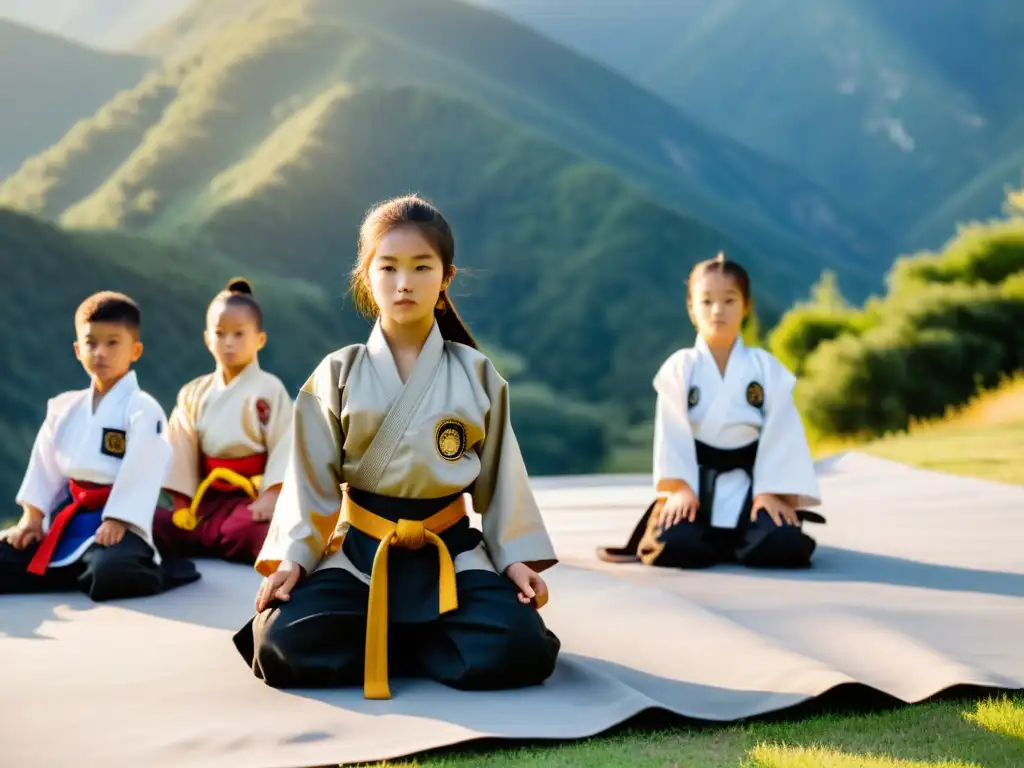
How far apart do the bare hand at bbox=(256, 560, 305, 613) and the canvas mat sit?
21 centimetres

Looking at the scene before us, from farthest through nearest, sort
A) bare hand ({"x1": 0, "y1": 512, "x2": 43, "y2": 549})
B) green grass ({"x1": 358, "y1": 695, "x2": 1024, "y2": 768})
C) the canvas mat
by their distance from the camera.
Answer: bare hand ({"x1": 0, "y1": 512, "x2": 43, "y2": 549})
the canvas mat
green grass ({"x1": 358, "y1": 695, "x2": 1024, "y2": 768})

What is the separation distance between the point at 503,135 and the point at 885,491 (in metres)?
24.6

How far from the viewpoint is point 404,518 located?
2727mm

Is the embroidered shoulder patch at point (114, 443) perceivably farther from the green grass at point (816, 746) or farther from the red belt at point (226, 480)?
the green grass at point (816, 746)

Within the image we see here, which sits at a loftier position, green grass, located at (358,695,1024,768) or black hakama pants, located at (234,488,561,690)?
black hakama pants, located at (234,488,561,690)

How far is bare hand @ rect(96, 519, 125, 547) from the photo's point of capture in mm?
3762

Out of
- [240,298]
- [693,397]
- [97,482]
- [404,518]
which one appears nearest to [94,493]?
[97,482]

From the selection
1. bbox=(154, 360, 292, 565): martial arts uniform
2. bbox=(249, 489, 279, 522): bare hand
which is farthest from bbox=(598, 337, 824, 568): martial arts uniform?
bbox=(154, 360, 292, 565): martial arts uniform

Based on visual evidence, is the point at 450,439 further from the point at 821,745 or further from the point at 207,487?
the point at 207,487

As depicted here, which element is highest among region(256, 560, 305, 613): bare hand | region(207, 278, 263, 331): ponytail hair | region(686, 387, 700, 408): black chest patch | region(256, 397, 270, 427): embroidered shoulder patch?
region(207, 278, 263, 331): ponytail hair

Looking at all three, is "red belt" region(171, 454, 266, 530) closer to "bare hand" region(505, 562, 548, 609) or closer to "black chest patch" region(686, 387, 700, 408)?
"black chest patch" region(686, 387, 700, 408)

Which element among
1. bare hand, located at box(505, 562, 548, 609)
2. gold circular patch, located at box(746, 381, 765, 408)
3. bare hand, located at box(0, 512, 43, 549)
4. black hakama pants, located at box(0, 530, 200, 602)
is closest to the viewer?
bare hand, located at box(505, 562, 548, 609)

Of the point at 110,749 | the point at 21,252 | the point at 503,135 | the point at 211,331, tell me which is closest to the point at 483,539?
the point at 110,749

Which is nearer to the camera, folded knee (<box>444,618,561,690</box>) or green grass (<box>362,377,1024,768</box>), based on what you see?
green grass (<box>362,377,1024,768</box>)
